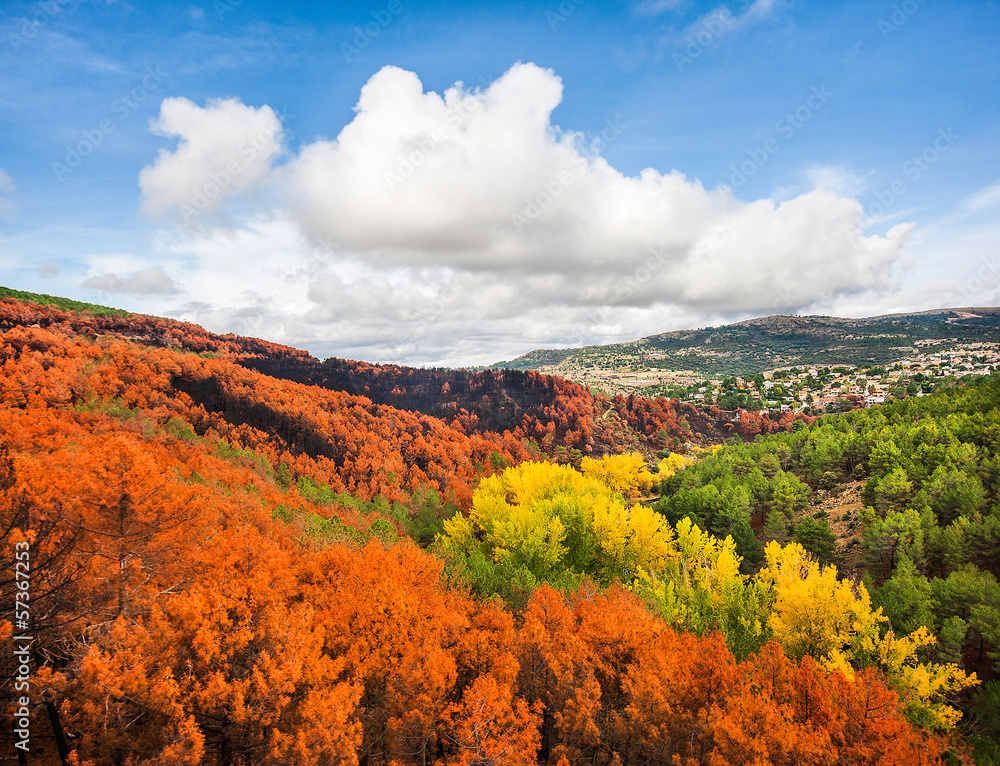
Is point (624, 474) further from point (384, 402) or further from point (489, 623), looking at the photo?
point (384, 402)

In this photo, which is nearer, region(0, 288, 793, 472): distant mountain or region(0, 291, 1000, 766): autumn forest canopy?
region(0, 291, 1000, 766): autumn forest canopy

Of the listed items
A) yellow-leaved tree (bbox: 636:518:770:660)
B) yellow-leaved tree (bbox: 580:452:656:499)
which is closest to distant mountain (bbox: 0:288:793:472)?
yellow-leaved tree (bbox: 580:452:656:499)

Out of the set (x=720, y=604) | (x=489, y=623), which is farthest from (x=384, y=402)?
(x=720, y=604)

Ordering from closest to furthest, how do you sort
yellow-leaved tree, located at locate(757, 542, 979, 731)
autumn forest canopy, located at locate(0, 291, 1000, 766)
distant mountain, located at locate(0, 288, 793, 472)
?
autumn forest canopy, located at locate(0, 291, 1000, 766), yellow-leaved tree, located at locate(757, 542, 979, 731), distant mountain, located at locate(0, 288, 793, 472)

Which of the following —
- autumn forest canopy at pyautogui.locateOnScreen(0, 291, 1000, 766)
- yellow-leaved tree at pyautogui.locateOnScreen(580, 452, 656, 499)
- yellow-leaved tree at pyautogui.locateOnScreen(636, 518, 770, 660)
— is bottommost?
yellow-leaved tree at pyautogui.locateOnScreen(580, 452, 656, 499)

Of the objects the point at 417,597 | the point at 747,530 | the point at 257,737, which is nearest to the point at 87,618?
the point at 257,737

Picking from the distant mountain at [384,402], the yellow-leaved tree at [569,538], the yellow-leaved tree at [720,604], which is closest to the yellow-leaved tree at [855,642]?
the yellow-leaved tree at [720,604]

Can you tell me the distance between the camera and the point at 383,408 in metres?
152

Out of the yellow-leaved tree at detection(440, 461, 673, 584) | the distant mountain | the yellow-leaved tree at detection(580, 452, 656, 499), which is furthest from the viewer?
the distant mountain

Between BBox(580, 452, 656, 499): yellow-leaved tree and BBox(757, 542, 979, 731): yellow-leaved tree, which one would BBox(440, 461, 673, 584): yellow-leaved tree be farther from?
BBox(580, 452, 656, 499): yellow-leaved tree

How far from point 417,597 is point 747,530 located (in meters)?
38.4

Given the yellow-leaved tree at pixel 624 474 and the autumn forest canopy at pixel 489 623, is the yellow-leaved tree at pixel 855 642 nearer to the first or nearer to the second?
the autumn forest canopy at pixel 489 623

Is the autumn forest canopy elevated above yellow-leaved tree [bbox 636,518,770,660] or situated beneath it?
elevated above

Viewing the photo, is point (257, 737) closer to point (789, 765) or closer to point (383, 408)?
point (789, 765)
